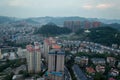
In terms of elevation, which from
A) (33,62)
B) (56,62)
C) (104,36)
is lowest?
(33,62)

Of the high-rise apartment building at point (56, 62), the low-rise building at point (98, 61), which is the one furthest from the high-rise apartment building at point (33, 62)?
the low-rise building at point (98, 61)

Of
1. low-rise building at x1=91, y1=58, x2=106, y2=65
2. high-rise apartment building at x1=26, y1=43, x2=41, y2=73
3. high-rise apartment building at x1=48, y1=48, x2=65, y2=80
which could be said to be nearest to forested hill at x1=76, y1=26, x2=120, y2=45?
low-rise building at x1=91, y1=58, x2=106, y2=65

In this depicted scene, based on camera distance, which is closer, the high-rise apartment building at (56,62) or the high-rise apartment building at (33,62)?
the high-rise apartment building at (56,62)

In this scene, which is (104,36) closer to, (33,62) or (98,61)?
(98,61)

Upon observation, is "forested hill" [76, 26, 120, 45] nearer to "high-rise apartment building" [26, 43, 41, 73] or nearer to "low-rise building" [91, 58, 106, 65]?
"low-rise building" [91, 58, 106, 65]

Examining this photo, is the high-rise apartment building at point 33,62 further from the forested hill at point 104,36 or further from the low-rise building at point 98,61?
the forested hill at point 104,36

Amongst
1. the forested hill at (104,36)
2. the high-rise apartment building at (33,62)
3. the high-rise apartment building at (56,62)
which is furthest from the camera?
the forested hill at (104,36)

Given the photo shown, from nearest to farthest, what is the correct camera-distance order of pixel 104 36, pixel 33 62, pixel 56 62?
pixel 56 62, pixel 33 62, pixel 104 36

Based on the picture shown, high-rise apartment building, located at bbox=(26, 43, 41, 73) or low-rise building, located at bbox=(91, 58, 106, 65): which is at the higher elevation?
high-rise apartment building, located at bbox=(26, 43, 41, 73)

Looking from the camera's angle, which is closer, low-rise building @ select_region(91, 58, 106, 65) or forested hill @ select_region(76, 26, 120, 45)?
low-rise building @ select_region(91, 58, 106, 65)

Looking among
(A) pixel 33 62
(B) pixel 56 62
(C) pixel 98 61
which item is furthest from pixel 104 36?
(A) pixel 33 62

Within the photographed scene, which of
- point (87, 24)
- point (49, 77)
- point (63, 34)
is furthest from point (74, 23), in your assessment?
point (49, 77)

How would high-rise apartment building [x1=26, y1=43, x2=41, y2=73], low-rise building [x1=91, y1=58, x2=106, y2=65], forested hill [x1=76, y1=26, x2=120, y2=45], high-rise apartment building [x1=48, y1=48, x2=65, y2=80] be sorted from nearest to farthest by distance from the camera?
high-rise apartment building [x1=48, y1=48, x2=65, y2=80]
high-rise apartment building [x1=26, y1=43, x2=41, y2=73]
low-rise building [x1=91, y1=58, x2=106, y2=65]
forested hill [x1=76, y1=26, x2=120, y2=45]
